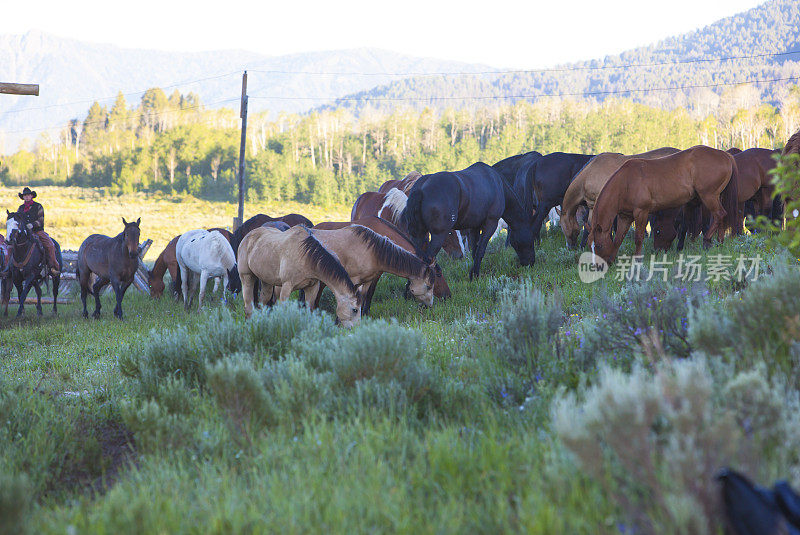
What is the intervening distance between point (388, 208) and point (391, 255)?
17.2ft

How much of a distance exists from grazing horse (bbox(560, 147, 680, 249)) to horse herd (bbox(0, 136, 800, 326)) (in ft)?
0.08

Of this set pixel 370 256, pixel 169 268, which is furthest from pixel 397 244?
pixel 169 268

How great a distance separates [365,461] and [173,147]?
98.2m

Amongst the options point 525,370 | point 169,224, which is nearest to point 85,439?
point 525,370

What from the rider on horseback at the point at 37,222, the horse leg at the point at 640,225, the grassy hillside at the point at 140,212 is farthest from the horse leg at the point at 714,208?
the grassy hillside at the point at 140,212

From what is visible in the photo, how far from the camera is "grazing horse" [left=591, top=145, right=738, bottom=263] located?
34.6 feet

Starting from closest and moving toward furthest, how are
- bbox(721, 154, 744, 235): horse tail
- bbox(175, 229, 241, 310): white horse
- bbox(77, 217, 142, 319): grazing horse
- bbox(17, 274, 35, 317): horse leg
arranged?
bbox(721, 154, 744, 235): horse tail
bbox(77, 217, 142, 319): grazing horse
bbox(175, 229, 241, 310): white horse
bbox(17, 274, 35, 317): horse leg

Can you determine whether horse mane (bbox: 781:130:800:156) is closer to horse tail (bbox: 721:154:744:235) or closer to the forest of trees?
horse tail (bbox: 721:154:744:235)

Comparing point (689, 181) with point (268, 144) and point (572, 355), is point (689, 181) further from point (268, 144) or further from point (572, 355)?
point (268, 144)

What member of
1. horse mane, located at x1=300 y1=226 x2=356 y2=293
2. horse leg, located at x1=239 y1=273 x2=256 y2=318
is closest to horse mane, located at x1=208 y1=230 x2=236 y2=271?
horse leg, located at x1=239 y1=273 x2=256 y2=318

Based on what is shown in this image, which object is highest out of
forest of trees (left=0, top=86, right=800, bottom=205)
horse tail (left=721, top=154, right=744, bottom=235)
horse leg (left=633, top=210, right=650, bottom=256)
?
forest of trees (left=0, top=86, right=800, bottom=205)

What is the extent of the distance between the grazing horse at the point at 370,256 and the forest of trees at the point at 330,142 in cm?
7080

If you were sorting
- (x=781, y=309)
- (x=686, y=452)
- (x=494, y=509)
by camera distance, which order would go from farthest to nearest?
(x=781, y=309) → (x=494, y=509) → (x=686, y=452)

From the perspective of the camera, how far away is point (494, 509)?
267 centimetres
